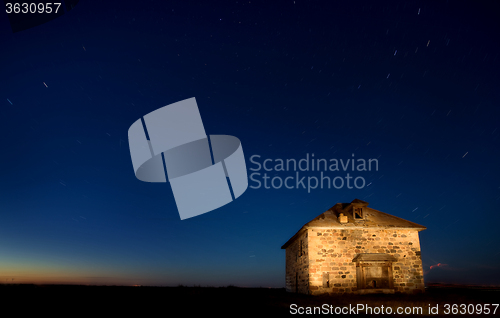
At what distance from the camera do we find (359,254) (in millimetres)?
19672

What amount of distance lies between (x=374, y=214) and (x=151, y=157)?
16597 mm

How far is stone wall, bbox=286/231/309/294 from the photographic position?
20.2m

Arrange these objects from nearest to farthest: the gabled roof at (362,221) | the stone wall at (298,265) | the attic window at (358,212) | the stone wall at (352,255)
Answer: the stone wall at (352,255)
the gabled roof at (362,221)
the stone wall at (298,265)
the attic window at (358,212)

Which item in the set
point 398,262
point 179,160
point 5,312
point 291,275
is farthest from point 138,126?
point 398,262

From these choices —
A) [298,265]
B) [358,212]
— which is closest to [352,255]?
[358,212]

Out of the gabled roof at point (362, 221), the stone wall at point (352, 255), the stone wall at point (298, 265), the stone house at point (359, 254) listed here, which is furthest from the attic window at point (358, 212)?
the stone wall at point (298, 265)

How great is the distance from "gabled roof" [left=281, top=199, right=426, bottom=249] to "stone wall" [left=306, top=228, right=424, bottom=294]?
320 millimetres

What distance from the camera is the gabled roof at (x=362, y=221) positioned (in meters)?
20.1

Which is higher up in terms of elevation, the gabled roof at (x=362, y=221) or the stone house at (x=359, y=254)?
the gabled roof at (x=362, y=221)

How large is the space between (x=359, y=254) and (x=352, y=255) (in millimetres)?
456

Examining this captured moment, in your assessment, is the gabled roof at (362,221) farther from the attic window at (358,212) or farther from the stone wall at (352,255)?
the stone wall at (352,255)

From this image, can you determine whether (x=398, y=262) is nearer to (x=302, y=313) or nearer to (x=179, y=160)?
(x=302, y=313)

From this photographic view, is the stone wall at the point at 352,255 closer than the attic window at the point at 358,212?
Yes

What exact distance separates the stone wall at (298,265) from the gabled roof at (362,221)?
1208mm
